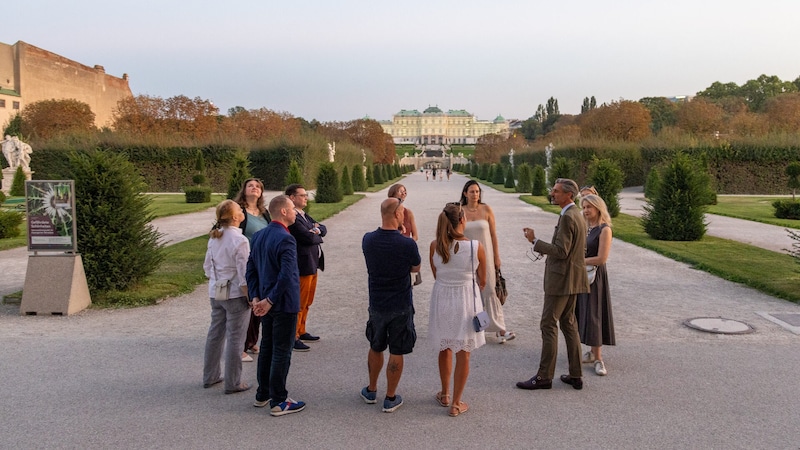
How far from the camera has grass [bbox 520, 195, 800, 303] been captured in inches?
353

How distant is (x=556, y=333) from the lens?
488cm

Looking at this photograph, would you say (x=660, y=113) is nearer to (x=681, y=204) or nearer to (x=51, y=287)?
(x=681, y=204)

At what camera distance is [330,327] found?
688 cm

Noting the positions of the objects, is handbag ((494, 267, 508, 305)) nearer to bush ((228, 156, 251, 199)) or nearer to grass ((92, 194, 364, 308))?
grass ((92, 194, 364, 308))

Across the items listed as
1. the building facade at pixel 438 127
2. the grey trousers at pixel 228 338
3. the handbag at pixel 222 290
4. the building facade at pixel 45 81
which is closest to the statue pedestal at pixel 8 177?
the building facade at pixel 45 81

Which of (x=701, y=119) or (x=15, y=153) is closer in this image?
(x=15, y=153)

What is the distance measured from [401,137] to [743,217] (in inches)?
6836

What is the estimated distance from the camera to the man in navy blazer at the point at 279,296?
4348 millimetres

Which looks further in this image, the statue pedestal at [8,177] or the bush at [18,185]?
Result: the statue pedestal at [8,177]

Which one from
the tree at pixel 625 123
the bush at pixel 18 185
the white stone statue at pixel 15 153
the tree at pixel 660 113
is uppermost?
the tree at pixel 660 113

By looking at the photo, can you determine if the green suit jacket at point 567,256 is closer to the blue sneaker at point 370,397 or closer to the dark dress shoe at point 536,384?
the dark dress shoe at point 536,384

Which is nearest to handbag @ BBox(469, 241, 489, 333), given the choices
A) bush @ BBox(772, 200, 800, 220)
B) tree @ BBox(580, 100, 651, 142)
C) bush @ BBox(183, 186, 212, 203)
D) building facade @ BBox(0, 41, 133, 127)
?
bush @ BBox(772, 200, 800, 220)

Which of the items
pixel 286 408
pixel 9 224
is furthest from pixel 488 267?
pixel 9 224

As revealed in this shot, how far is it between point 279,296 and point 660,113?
81.9m
